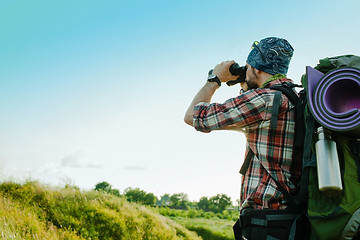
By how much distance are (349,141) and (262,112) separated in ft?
1.65

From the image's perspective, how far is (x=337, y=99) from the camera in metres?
1.66

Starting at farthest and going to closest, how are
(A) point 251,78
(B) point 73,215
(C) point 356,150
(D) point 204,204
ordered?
(D) point 204,204 → (B) point 73,215 → (A) point 251,78 → (C) point 356,150

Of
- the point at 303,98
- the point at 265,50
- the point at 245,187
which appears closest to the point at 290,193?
the point at 245,187

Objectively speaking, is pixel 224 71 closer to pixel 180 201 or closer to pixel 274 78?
pixel 274 78

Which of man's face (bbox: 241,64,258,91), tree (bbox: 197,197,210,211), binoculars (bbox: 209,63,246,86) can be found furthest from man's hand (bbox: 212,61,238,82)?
tree (bbox: 197,197,210,211)

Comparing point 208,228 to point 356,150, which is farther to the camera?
point 208,228

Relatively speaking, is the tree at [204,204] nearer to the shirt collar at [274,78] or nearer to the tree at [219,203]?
the tree at [219,203]

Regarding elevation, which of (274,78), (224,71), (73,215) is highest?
(224,71)

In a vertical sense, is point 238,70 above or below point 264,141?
above

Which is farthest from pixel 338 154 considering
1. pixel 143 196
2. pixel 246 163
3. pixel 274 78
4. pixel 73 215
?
pixel 143 196

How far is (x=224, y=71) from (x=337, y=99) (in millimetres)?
938

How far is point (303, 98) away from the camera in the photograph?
1861 mm

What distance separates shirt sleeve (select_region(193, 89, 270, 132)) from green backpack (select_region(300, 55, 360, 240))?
28cm

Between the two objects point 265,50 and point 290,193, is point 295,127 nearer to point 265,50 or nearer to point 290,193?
point 290,193
